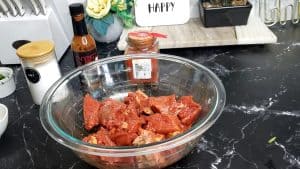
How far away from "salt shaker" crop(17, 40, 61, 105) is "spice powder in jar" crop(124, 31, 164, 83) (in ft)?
0.58

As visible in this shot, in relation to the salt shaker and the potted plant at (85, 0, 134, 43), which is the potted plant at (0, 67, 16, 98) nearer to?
the salt shaker

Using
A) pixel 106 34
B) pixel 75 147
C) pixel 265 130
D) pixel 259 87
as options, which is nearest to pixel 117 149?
pixel 75 147

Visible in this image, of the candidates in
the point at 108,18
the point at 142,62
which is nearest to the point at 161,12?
the point at 108,18

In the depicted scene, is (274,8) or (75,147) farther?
(274,8)

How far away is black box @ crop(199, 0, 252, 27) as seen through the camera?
3.38 feet

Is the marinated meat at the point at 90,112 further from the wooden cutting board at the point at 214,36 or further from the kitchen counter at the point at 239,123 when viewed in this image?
the wooden cutting board at the point at 214,36

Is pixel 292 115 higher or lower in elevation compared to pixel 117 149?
lower

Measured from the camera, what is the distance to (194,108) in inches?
27.9

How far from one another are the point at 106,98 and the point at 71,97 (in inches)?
3.5

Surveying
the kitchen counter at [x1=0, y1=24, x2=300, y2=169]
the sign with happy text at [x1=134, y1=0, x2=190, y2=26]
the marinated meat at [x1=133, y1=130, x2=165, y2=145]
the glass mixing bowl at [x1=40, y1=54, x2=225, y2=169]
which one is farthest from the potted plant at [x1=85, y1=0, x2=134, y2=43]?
the marinated meat at [x1=133, y1=130, x2=165, y2=145]

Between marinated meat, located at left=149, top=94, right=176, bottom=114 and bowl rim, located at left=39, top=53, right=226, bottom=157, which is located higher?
bowl rim, located at left=39, top=53, right=226, bottom=157

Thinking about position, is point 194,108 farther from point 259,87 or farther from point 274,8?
point 274,8

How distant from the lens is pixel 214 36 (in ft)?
3.41

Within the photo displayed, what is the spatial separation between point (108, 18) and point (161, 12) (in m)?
0.17
